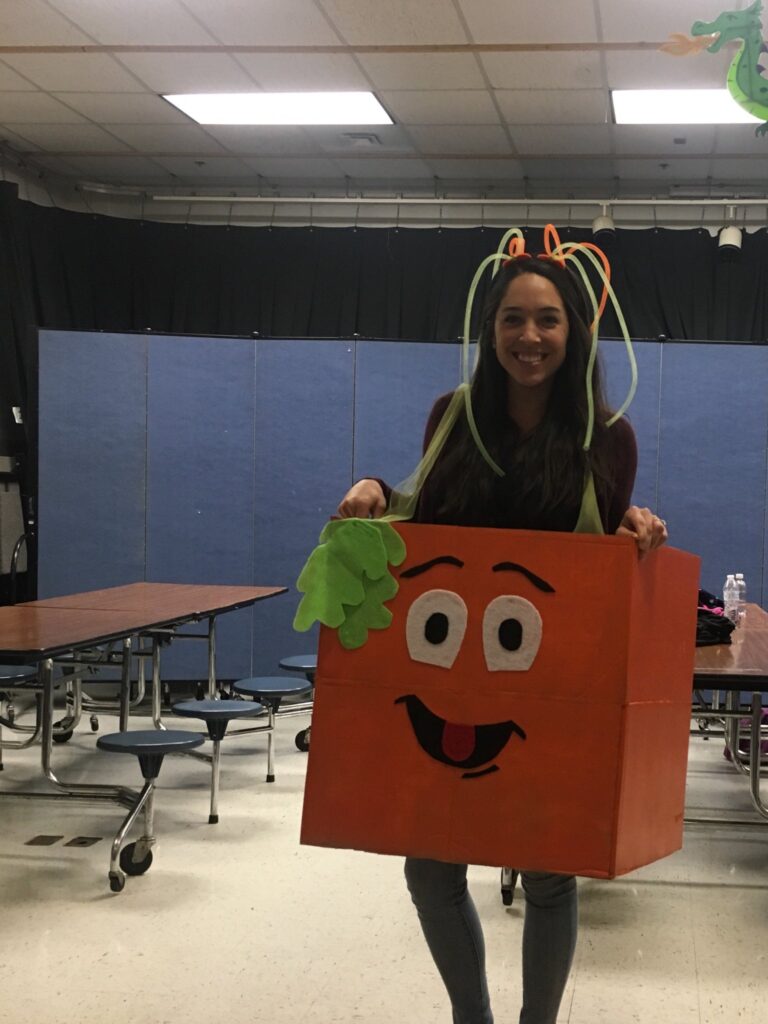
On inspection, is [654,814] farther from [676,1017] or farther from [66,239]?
[66,239]

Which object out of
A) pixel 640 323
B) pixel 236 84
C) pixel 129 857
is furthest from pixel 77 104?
pixel 129 857

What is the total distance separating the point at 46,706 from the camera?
3.04m

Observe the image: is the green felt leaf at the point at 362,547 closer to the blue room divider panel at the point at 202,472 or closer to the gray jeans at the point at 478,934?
the gray jeans at the point at 478,934

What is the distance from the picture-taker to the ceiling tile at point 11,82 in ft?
16.5

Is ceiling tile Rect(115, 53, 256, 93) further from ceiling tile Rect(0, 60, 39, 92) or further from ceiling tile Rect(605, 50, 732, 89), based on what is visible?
ceiling tile Rect(605, 50, 732, 89)

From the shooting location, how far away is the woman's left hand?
1.35m

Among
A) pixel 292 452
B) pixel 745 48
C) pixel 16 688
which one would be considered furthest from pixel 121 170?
pixel 745 48

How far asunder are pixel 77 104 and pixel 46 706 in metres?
3.59

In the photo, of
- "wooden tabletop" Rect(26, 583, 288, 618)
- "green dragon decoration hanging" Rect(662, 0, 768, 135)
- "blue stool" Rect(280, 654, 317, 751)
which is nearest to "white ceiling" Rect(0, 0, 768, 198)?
"green dragon decoration hanging" Rect(662, 0, 768, 135)

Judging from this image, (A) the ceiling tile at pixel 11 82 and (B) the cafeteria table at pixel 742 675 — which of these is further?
(A) the ceiling tile at pixel 11 82

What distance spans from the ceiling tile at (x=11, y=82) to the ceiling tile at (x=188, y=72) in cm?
56

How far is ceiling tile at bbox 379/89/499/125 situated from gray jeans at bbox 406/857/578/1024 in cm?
439

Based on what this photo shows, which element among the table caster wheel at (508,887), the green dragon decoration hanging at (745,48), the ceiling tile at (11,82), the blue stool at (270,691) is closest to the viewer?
the green dragon decoration hanging at (745,48)

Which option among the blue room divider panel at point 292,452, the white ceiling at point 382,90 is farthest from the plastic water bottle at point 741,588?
the white ceiling at point 382,90
